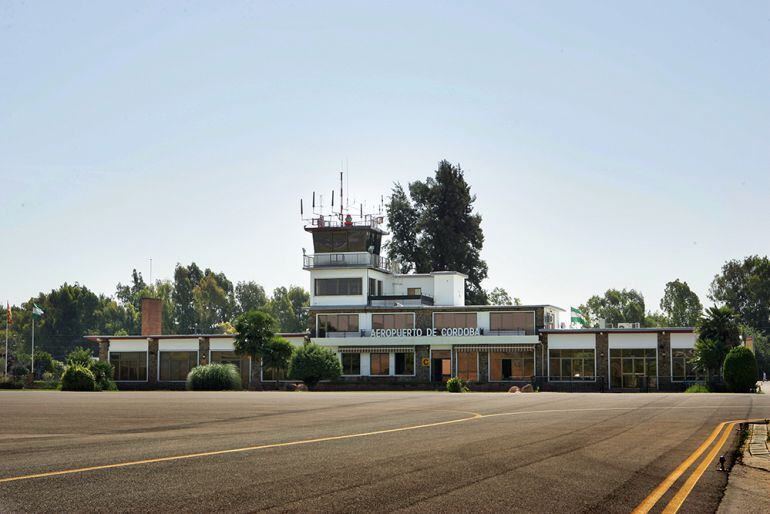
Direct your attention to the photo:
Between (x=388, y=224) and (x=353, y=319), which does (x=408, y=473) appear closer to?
(x=353, y=319)

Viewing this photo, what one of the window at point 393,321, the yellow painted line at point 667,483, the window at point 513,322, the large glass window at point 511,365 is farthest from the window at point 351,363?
the yellow painted line at point 667,483

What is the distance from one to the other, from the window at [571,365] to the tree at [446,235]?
30633 mm

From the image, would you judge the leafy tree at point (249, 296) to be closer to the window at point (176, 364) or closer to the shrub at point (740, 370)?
the window at point (176, 364)

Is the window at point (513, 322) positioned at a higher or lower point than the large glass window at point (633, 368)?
higher

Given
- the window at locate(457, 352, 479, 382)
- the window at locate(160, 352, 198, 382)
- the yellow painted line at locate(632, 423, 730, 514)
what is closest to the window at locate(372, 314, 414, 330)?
the window at locate(457, 352, 479, 382)

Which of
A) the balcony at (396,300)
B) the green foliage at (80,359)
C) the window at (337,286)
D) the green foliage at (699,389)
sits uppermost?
the window at (337,286)

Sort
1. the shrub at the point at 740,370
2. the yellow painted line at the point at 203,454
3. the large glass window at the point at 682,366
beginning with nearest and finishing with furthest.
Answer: the yellow painted line at the point at 203,454 → the shrub at the point at 740,370 → the large glass window at the point at 682,366

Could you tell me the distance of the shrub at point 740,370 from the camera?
6050 centimetres

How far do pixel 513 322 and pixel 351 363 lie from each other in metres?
14.9

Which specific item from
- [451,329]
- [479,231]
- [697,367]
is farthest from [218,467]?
[479,231]

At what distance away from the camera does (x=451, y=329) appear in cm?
8012

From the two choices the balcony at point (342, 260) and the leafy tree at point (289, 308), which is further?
the leafy tree at point (289, 308)

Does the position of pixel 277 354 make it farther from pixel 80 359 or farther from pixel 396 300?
pixel 80 359

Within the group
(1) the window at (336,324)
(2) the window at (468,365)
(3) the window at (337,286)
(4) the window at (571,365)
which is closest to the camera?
(4) the window at (571,365)
